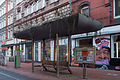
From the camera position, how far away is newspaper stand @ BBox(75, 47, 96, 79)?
26.9 feet

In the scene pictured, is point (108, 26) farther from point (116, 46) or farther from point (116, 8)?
point (116, 46)

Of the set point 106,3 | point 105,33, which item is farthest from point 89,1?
point 105,33

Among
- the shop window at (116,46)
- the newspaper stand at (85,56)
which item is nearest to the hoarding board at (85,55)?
the newspaper stand at (85,56)

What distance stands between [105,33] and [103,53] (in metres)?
1.80

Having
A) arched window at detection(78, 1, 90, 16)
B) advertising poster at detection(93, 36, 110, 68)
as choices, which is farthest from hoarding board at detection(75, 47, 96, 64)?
arched window at detection(78, 1, 90, 16)

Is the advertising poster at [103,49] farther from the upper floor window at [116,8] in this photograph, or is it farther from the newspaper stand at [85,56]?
the newspaper stand at [85,56]

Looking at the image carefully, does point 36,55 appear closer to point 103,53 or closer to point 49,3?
point 49,3

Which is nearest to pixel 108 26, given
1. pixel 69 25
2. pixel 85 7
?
pixel 85 7

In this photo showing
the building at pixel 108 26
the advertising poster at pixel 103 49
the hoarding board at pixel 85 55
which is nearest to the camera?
the hoarding board at pixel 85 55

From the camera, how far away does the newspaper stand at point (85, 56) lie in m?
8.20

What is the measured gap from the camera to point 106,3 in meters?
13.2

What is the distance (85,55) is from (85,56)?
0.06 m

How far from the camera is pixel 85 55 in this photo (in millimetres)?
8477

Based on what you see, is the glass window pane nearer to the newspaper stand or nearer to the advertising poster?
the advertising poster
